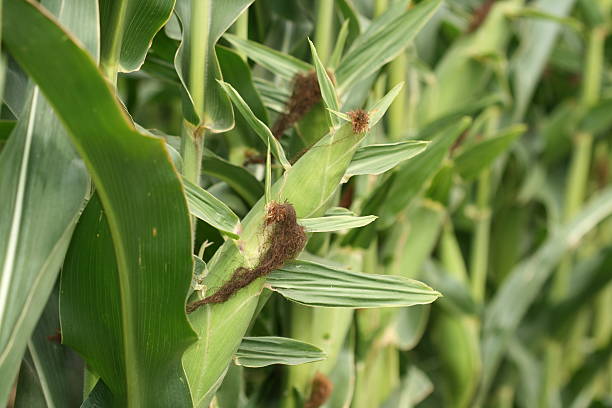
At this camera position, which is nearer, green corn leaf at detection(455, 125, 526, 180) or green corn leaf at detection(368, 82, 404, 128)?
green corn leaf at detection(368, 82, 404, 128)

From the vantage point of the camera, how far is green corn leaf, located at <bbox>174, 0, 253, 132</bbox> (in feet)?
1.36

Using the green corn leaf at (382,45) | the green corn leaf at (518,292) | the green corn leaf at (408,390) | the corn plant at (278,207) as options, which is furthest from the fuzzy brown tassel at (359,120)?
the green corn leaf at (518,292)

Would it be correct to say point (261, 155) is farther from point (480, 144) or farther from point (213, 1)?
point (480, 144)

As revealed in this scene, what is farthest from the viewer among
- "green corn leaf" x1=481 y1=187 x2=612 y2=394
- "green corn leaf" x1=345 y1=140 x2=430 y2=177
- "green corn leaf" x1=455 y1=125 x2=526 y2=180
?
"green corn leaf" x1=481 y1=187 x2=612 y2=394

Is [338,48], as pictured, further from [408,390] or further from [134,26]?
[408,390]

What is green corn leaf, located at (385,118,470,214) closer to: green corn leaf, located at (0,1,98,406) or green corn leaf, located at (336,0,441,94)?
green corn leaf, located at (336,0,441,94)

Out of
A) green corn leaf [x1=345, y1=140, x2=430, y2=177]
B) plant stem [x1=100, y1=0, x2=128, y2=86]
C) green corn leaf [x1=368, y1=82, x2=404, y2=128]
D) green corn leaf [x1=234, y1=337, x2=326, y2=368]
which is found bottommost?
green corn leaf [x1=234, y1=337, x2=326, y2=368]

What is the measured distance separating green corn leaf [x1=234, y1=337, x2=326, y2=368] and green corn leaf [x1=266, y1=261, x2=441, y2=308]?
4cm

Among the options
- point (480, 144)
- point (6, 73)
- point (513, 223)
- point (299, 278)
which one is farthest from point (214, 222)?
point (513, 223)

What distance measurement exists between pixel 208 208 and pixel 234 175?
0.36 feet

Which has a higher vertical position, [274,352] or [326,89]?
[326,89]

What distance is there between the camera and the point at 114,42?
1.28 ft

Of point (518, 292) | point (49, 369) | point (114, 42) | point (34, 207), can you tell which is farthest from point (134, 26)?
point (518, 292)

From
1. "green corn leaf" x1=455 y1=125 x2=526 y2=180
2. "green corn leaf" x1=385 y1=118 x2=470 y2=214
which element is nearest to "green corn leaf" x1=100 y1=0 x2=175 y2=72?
"green corn leaf" x1=385 y1=118 x2=470 y2=214
